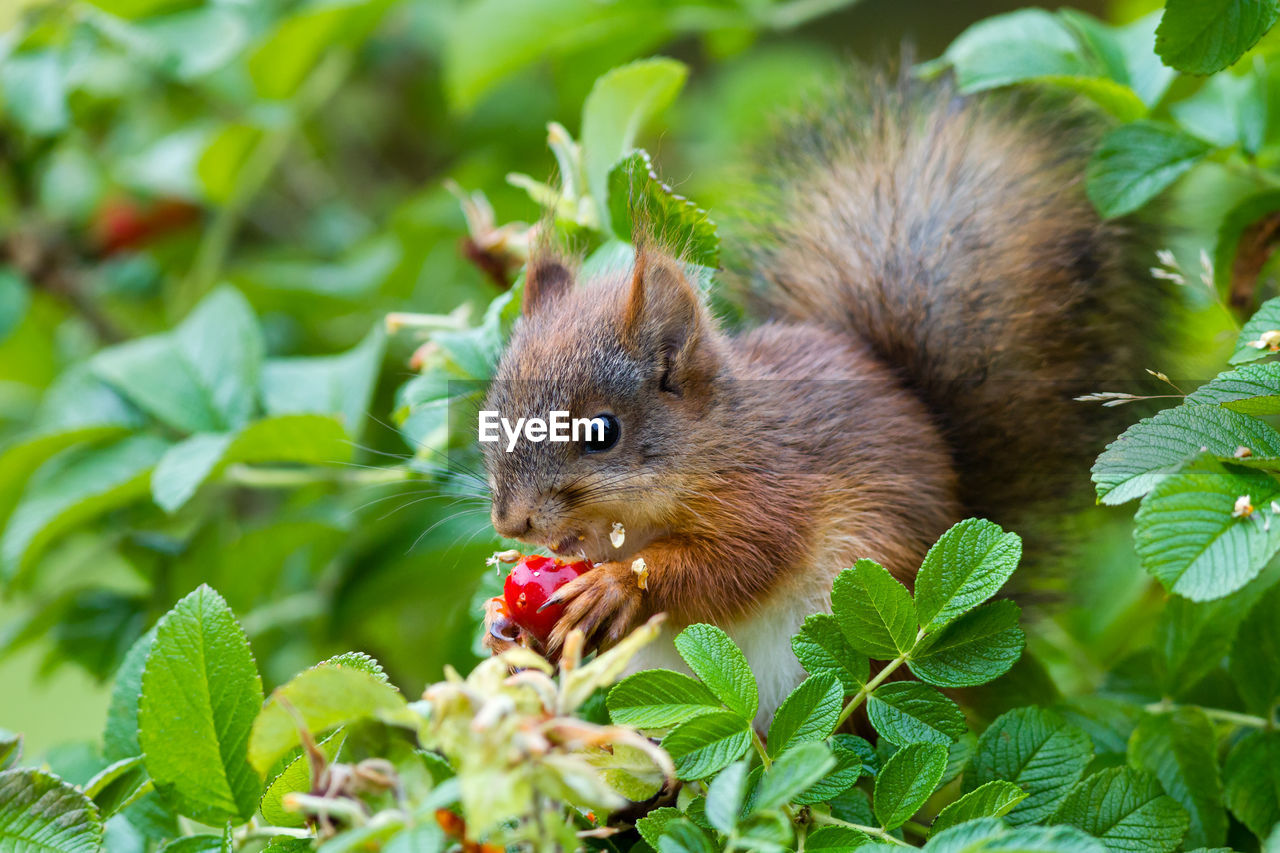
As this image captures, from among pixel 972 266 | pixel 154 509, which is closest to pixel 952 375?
pixel 972 266

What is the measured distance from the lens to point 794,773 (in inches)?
21.8

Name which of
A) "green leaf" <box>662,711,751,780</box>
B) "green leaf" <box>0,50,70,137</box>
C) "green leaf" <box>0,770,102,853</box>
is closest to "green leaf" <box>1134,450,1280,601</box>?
"green leaf" <box>662,711,751,780</box>

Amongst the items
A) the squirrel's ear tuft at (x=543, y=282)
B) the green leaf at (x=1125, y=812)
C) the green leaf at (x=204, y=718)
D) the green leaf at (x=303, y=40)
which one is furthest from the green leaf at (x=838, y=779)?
the green leaf at (x=303, y=40)

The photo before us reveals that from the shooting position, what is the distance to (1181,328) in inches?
45.3

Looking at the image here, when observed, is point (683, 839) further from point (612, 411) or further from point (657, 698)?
point (612, 411)

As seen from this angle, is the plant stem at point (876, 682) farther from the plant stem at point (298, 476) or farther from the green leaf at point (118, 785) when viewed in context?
the plant stem at point (298, 476)

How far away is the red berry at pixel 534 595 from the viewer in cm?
81

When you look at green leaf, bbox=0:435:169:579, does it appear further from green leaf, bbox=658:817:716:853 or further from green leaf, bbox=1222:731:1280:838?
green leaf, bbox=1222:731:1280:838

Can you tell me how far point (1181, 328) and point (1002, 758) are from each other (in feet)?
2.04

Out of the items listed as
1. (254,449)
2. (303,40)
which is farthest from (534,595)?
(303,40)

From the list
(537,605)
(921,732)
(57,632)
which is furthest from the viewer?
(57,632)

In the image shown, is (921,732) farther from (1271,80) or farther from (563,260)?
(1271,80)

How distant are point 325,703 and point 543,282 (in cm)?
51

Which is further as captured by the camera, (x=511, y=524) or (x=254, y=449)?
(x=254, y=449)
